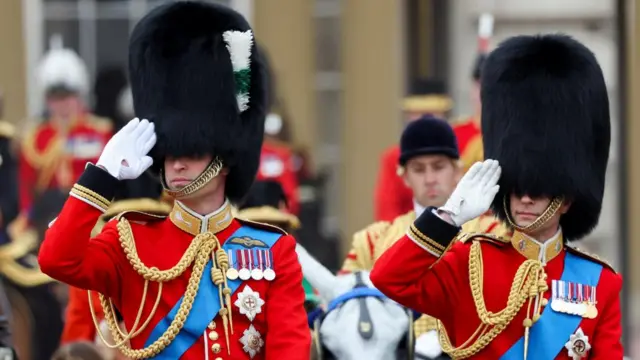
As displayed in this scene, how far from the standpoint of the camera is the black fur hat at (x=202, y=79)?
19.7 ft

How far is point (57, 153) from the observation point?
41.3ft

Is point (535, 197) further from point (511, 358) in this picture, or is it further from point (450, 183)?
point (450, 183)

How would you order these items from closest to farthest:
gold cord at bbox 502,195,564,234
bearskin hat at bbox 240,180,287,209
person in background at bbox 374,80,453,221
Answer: gold cord at bbox 502,195,564,234, bearskin hat at bbox 240,180,287,209, person in background at bbox 374,80,453,221

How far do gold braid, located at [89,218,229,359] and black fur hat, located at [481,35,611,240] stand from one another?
93 cm

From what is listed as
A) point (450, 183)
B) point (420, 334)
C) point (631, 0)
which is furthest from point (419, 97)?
point (420, 334)

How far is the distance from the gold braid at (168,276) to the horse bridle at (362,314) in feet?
2.29

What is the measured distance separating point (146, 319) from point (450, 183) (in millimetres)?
2043

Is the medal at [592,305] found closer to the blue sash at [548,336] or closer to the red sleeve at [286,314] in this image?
the blue sash at [548,336]

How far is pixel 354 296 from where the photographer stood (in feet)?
21.6

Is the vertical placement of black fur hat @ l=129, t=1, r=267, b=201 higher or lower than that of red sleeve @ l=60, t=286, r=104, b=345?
higher

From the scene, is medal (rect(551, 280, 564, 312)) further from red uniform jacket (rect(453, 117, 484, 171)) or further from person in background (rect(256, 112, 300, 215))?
person in background (rect(256, 112, 300, 215))

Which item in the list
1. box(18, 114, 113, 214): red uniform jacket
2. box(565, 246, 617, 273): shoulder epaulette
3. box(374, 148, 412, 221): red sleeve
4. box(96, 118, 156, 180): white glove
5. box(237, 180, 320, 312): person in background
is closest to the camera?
box(96, 118, 156, 180): white glove

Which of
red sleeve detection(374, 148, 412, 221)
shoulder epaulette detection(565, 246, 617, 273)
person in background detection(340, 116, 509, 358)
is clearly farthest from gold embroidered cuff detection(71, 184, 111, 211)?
red sleeve detection(374, 148, 412, 221)

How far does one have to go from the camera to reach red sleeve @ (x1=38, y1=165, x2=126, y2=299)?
5.55 metres
